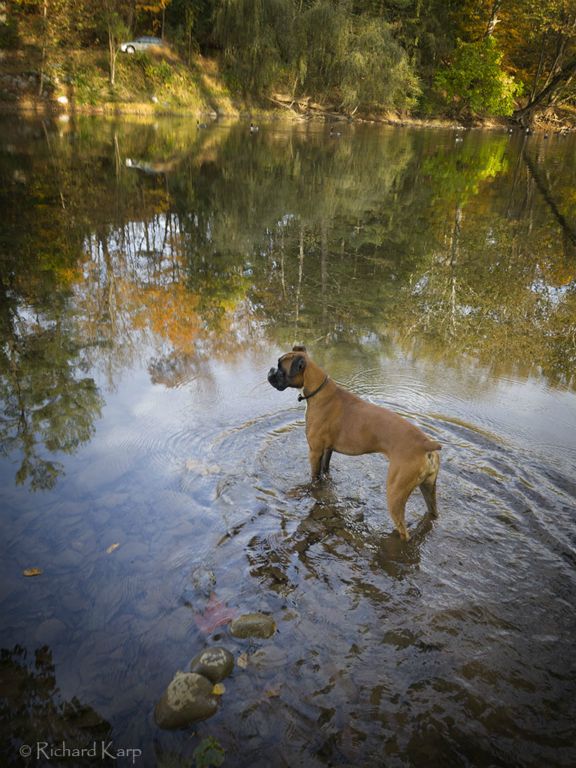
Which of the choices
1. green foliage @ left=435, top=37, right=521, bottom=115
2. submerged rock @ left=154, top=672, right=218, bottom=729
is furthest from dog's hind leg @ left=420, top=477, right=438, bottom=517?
green foliage @ left=435, top=37, right=521, bottom=115

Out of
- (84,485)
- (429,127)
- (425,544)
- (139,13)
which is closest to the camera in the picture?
(425,544)

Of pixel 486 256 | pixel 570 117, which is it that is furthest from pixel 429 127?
pixel 486 256

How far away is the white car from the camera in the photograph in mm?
39906

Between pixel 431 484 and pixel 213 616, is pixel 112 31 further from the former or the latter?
pixel 213 616

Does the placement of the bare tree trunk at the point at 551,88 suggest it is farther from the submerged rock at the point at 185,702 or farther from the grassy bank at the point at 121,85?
the submerged rock at the point at 185,702

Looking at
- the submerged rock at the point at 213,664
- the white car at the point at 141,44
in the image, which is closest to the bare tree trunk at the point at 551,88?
the white car at the point at 141,44

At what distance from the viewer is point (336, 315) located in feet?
31.5

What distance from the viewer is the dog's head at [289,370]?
5.00 m

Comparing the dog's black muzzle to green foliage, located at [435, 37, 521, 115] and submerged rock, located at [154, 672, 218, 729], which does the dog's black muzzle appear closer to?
submerged rock, located at [154, 672, 218, 729]

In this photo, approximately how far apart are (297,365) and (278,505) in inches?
54.9

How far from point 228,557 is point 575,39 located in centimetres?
6891

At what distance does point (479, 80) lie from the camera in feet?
171

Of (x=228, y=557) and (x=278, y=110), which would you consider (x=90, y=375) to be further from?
(x=278, y=110)

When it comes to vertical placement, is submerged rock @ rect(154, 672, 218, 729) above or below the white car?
below
